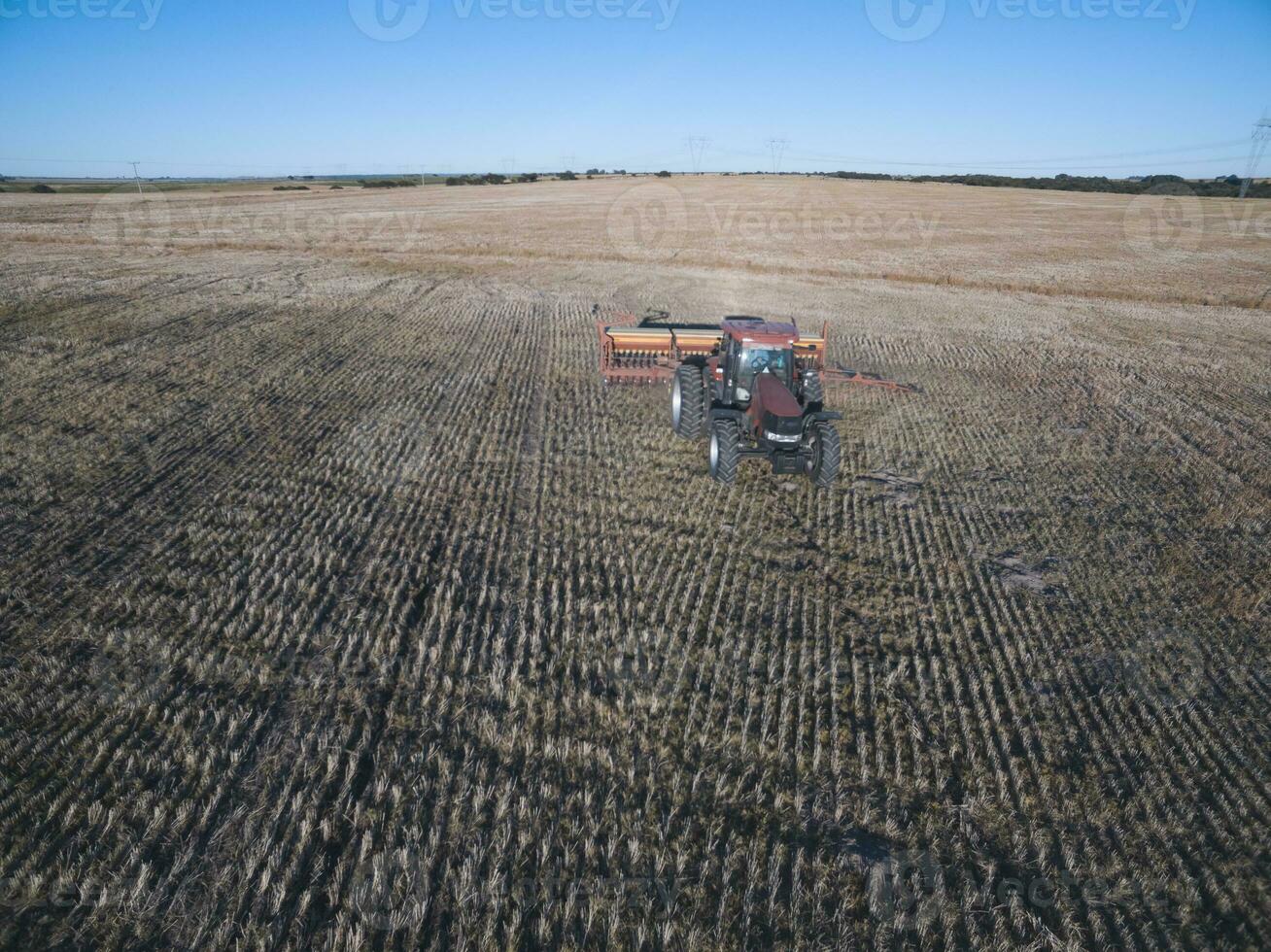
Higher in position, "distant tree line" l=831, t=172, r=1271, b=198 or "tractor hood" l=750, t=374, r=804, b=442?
"distant tree line" l=831, t=172, r=1271, b=198

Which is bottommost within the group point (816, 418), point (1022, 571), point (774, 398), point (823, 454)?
point (1022, 571)

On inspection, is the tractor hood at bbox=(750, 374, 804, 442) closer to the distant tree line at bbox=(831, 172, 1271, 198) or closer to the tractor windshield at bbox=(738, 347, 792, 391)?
the tractor windshield at bbox=(738, 347, 792, 391)

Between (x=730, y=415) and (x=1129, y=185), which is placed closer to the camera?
(x=730, y=415)

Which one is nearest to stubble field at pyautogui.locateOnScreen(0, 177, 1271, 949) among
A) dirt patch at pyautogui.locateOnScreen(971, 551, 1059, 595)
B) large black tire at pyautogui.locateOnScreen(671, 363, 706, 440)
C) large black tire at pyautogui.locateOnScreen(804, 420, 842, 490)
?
dirt patch at pyautogui.locateOnScreen(971, 551, 1059, 595)

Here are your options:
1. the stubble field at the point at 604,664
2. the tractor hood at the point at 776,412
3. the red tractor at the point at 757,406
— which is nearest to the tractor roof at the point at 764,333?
the red tractor at the point at 757,406

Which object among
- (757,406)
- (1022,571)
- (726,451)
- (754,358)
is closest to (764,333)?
(754,358)

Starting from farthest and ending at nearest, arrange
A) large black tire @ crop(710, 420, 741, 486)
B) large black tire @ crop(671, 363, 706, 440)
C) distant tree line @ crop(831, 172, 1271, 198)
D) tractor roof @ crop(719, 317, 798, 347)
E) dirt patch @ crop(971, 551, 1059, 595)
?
distant tree line @ crop(831, 172, 1271, 198) < large black tire @ crop(671, 363, 706, 440) < tractor roof @ crop(719, 317, 798, 347) < large black tire @ crop(710, 420, 741, 486) < dirt patch @ crop(971, 551, 1059, 595)

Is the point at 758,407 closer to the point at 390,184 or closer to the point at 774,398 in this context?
the point at 774,398
